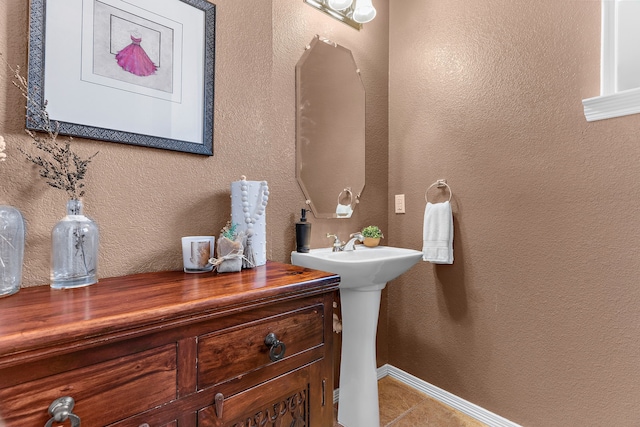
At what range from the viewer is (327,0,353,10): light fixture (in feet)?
5.41

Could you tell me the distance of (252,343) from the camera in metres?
0.74

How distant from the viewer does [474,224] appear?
1.57 m

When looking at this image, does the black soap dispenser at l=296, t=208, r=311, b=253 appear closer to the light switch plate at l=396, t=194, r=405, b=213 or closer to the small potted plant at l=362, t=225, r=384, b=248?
the small potted plant at l=362, t=225, r=384, b=248

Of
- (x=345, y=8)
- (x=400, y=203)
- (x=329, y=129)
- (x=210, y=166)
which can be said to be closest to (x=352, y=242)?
(x=400, y=203)

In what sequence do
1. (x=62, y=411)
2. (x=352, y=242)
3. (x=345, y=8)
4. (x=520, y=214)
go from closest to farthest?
(x=62, y=411), (x=520, y=214), (x=352, y=242), (x=345, y=8)

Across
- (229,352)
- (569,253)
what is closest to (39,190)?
(229,352)

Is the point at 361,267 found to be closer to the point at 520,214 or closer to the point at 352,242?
the point at 352,242

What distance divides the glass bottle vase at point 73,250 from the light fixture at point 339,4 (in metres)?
1.56

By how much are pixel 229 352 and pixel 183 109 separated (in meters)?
0.84

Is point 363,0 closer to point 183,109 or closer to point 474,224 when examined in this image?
point 183,109

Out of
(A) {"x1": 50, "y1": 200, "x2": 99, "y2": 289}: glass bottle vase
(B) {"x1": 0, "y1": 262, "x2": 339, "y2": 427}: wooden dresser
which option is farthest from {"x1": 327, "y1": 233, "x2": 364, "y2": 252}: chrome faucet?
(A) {"x1": 50, "y1": 200, "x2": 99, "y2": 289}: glass bottle vase

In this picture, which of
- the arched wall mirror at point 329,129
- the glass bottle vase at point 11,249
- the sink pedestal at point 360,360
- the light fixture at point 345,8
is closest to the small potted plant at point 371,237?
the arched wall mirror at point 329,129

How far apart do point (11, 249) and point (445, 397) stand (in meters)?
1.93

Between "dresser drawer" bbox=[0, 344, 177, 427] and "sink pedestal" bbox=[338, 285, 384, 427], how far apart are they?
920 mm
